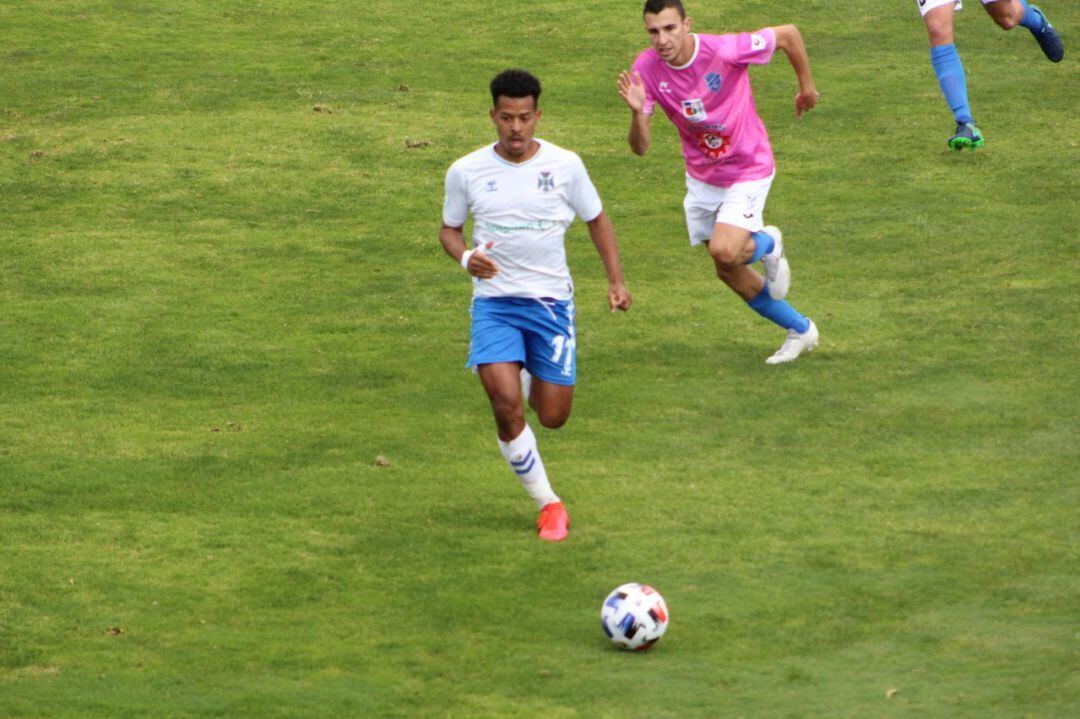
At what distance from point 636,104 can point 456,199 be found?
1.75m

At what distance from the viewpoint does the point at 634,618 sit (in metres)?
8.00

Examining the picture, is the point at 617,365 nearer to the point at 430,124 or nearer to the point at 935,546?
the point at 935,546

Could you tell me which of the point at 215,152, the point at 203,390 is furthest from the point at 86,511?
the point at 215,152

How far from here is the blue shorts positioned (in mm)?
9625

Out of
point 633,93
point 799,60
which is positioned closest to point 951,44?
point 799,60

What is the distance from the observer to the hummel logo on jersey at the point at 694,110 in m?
12.1

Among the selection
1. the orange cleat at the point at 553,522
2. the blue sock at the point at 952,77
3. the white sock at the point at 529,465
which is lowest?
the orange cleat at the point at 553,522

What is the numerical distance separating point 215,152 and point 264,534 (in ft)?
30.2

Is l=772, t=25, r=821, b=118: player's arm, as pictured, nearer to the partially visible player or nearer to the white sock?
the partially visible player

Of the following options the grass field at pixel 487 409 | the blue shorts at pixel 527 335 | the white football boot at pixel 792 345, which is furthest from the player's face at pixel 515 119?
the white football boot at pixel 792 345

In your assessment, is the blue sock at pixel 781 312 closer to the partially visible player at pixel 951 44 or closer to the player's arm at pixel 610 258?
the partially visible player at pixel 951 44

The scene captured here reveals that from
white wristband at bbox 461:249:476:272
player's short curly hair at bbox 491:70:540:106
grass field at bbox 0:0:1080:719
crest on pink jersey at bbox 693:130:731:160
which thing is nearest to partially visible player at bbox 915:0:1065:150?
grass field at bbox 0:0:1080:719

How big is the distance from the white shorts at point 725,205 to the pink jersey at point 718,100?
0.07m

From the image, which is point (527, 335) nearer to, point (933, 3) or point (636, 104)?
point (636, 104)
